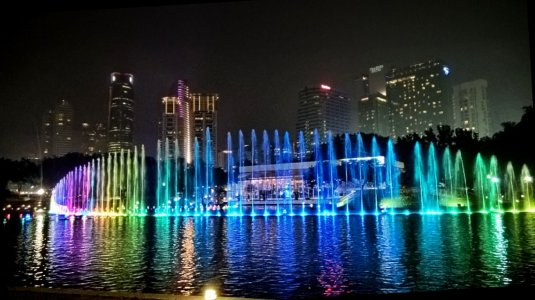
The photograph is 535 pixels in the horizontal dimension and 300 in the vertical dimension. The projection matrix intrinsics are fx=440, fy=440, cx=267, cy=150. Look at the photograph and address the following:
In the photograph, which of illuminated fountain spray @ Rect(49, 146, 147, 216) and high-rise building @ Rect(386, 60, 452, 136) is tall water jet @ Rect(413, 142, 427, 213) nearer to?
illuminated fountain spray @ Rect(49, 146, 147, 216)

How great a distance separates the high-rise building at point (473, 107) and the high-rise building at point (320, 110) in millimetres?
40323

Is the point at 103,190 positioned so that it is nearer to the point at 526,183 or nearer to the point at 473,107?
the point at 526,183

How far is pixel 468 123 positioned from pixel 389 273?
4234 inches

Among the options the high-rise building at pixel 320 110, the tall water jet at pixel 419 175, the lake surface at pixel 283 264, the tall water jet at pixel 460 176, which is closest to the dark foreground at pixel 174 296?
the lake surface at pixel 283 264

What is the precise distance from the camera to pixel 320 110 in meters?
144

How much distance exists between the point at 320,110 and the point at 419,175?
94229 mm

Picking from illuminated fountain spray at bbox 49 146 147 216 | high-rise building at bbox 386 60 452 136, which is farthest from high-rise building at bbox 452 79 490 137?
illuminated fountain spray at bbox 49 146 147 216

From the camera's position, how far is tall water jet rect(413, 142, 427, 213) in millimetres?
49094

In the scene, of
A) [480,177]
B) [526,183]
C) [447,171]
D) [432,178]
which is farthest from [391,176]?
[526,183]

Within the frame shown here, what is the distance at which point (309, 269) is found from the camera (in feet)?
36.3

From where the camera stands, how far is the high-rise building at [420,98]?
460 feet

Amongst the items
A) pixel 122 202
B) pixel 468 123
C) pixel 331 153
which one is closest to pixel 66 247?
pixel 122 202

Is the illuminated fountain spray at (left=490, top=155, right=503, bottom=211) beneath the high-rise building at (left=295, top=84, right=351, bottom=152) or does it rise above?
beneath

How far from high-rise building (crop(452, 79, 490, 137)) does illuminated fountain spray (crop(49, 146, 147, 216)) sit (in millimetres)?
74282
